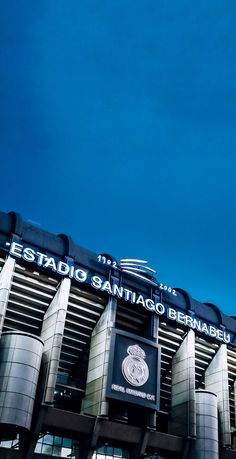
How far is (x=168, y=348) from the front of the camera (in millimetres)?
63344

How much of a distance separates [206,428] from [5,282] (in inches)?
1128

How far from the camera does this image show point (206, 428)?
186ft

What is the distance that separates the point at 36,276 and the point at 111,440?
62.8 feet

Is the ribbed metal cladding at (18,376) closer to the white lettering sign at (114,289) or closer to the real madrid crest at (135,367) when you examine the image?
the white lettering sign at (114,289)

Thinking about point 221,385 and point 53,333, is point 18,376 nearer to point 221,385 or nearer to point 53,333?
point 53,333

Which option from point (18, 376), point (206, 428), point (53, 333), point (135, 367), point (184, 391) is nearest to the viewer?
point (18, 376)

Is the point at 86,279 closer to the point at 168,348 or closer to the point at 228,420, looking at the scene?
the point at 168,348

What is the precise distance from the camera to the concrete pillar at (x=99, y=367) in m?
50.5

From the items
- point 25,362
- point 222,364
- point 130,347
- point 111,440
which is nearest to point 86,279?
point 130,347

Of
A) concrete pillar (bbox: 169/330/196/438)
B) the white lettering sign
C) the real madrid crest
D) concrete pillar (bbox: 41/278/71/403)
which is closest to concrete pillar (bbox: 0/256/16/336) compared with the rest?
the white lettering sign

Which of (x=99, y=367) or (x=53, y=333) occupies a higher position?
(x=53, y=333)

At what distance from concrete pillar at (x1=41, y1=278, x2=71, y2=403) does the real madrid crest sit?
8.18 meters

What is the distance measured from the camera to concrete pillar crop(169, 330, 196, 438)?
56.2m

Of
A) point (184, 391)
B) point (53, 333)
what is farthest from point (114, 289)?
point (184, 391)
